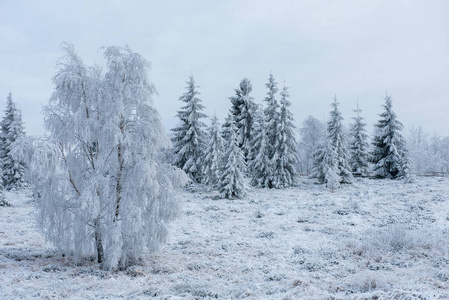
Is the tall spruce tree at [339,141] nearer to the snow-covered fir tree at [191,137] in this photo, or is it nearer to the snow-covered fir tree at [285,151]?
the snow-covered fir tree at [285,151]

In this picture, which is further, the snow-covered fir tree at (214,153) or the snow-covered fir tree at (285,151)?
the snow-covered fir tree at (285,151)

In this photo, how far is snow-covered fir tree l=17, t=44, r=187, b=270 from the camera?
1144cm

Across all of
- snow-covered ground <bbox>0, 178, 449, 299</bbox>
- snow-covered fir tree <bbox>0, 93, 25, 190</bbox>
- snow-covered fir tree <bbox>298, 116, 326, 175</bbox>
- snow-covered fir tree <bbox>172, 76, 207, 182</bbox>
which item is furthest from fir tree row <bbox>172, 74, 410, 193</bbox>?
snow-covered fir tree <bbox>0, 93, 25, 190</bbox>

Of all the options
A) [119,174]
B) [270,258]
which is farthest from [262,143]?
[119,174]

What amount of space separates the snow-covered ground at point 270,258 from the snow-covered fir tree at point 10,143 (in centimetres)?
1687

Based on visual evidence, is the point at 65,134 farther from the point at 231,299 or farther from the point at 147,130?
the point at 231,299

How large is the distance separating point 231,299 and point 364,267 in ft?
19.6

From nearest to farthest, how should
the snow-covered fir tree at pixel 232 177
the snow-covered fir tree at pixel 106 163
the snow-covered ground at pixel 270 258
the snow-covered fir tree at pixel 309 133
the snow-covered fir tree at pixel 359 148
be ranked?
the snow-covered ground at pixel 270 258, the snow-covered fir tree at pixel 106 163, the snow-covered fir tree at pixel 232 177, the snow-covered fir tree at pixel 359 148, the snow-covered fir tree at pixel 309 133

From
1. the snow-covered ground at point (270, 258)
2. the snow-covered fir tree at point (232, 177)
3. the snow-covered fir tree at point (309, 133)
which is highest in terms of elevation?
the snow-covered fir tree at point (309, 133)

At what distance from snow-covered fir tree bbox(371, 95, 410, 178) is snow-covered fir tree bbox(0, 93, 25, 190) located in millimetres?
44969

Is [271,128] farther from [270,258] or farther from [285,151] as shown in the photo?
[270,258]

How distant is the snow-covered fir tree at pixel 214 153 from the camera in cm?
3095

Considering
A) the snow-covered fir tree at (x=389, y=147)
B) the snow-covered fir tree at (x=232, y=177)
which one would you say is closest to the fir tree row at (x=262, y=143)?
the snow-covered fir tree at (x=232, y=177)

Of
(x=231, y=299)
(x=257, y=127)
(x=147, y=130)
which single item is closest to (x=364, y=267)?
(x=231, y=299)
